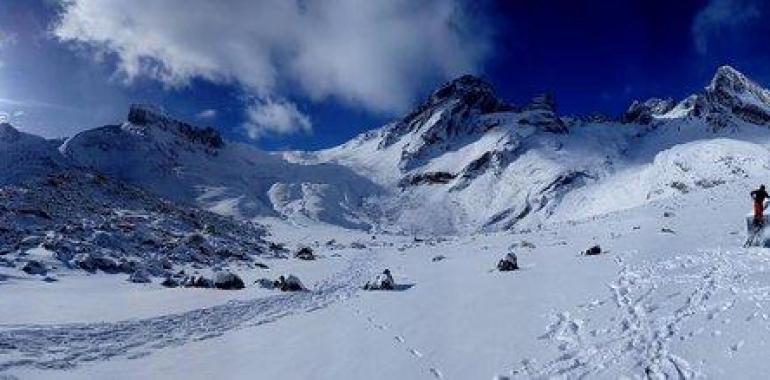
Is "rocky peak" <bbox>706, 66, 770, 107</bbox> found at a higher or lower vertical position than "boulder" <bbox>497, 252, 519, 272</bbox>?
higher

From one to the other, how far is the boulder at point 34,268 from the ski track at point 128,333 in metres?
13.0

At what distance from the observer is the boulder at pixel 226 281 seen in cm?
3466

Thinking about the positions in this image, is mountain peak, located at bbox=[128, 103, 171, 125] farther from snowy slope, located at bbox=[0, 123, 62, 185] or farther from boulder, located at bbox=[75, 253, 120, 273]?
boulder, located at bbox=[75, 253, 120, 273]

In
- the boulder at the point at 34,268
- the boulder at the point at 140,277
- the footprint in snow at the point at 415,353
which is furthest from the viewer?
the boulder at the point at 140,277

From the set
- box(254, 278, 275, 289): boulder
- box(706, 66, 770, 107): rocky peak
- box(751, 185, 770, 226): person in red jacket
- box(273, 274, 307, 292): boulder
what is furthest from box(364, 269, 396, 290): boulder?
box(706, 66, 770, 107): rocky peak

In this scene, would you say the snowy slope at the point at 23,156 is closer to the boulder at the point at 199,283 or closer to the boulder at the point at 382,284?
the boulder at the point at 199,283

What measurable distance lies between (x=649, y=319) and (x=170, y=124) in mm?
155619

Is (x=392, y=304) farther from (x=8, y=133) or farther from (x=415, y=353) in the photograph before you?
(x=8, y=133)

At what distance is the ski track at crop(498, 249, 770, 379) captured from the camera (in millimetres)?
15555

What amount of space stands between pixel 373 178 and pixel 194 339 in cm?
14591

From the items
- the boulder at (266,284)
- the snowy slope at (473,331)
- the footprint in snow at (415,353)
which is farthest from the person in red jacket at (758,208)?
the boulder at (266,284)

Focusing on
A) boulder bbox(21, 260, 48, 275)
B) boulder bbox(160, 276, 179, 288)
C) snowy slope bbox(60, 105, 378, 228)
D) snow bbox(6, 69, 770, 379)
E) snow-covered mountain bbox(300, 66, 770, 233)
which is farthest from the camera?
snowy slope bbox(60, 105, 378, 228)

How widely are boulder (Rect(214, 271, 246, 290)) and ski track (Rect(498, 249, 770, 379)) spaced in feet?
56.9

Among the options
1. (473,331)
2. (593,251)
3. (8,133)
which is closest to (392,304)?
(473,331)
